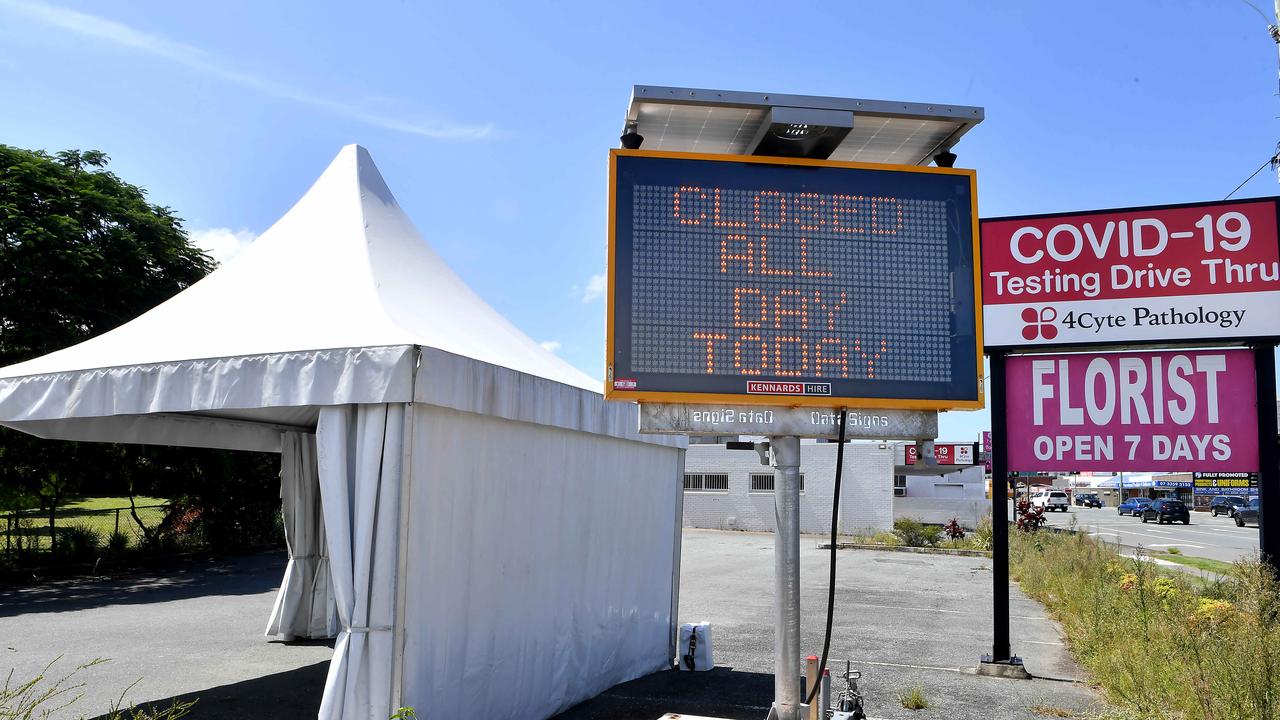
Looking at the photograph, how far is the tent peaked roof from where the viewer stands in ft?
19.9

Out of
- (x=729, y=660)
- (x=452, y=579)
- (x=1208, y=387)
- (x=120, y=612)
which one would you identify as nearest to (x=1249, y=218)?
(x=1208, y=387)

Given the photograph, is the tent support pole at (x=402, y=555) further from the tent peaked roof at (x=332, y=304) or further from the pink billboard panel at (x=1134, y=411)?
the pink billboard panel at (x=1134, y=411)

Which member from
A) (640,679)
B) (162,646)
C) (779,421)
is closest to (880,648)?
(640,679)

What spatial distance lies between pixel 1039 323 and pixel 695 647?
477 centimetres

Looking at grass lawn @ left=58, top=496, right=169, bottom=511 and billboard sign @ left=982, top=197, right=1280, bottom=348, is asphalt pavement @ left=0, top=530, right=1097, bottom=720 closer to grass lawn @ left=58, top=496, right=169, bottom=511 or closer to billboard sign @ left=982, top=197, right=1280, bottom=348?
billboard sign @ left=982, top=197, right=1280, bottom=348

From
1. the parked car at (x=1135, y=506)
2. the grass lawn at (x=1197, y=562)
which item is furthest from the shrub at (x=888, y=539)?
the parked car at (x=1135, y=506)

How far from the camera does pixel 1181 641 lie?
6.49 metres

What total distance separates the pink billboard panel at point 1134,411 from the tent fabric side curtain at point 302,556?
A: 25.0 feet

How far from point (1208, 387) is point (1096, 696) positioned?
3.17 m

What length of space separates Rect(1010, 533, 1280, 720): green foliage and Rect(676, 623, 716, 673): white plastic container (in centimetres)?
351

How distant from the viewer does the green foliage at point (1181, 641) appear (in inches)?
212

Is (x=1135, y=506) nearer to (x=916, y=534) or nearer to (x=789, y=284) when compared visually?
(x=916, y=534)

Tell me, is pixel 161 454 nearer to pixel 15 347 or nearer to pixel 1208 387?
pixel 15 347

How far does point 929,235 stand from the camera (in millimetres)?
4652
